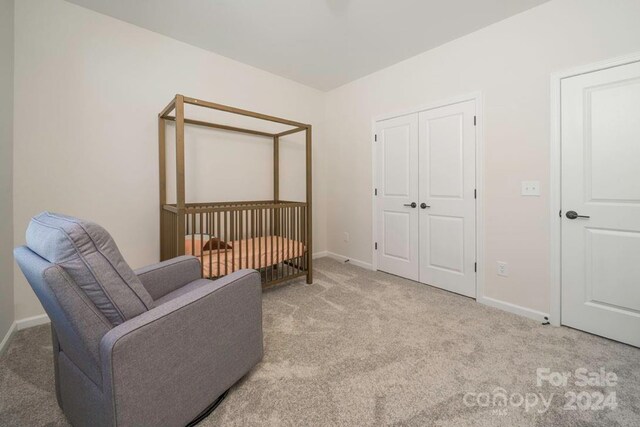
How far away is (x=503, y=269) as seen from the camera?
7.84ft

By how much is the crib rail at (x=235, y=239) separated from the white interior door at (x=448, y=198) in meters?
1.34

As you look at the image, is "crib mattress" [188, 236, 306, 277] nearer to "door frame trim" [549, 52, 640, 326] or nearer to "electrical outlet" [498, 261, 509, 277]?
"electrical outlet" [498, 261, 509, 277]

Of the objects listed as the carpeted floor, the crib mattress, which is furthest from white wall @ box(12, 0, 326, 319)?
the carpeted floor

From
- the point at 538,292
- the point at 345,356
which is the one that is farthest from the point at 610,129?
the point at 345,356

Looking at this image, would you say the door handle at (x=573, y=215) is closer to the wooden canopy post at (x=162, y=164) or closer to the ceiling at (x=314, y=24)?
the ceiling at (x=314, y=24)

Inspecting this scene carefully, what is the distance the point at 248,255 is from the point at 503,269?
7.51 ft

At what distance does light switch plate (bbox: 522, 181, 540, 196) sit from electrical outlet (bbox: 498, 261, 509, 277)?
24.8 inches

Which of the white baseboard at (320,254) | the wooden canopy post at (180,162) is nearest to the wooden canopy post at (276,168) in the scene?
the white baseboard at (320,254)

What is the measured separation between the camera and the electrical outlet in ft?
7.77

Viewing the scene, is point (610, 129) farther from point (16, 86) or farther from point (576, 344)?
point (16, 86)

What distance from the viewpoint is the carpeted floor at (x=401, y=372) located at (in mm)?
1244

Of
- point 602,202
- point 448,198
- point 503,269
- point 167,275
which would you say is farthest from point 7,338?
point 602,202

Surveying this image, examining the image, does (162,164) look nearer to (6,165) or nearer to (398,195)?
(6,165)

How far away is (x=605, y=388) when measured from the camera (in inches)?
55.6
